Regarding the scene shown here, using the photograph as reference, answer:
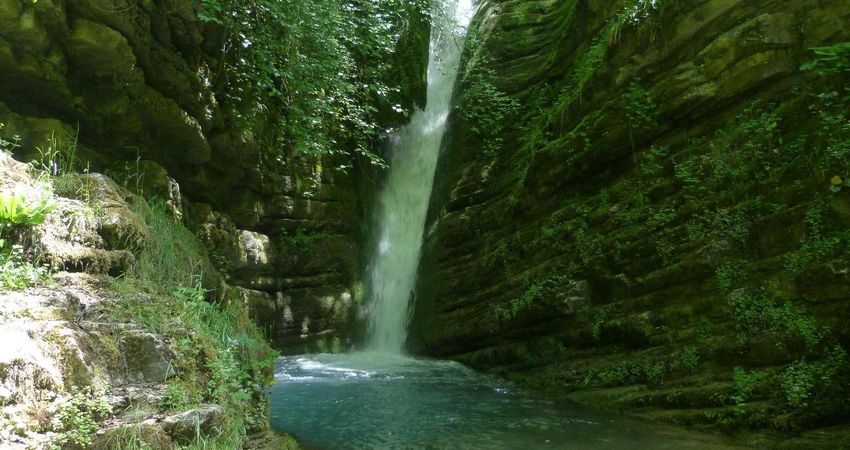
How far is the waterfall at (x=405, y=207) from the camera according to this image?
43.6ft

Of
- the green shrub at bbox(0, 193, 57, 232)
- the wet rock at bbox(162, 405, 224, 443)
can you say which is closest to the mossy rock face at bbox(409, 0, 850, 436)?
the wet rock at bbox(162, 405, 224, 443)

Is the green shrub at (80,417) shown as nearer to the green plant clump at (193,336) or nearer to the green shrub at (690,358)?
the green plant clump at (193,336)

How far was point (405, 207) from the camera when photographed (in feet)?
48.8

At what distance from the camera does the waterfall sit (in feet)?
43.6

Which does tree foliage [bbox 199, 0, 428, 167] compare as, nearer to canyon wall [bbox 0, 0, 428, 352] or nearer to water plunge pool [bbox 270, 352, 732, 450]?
canyon wall [bbox 0, 0, 428, 352]

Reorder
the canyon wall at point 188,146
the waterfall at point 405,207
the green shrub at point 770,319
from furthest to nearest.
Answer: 1. the waterfall at point 405,207
2. the canyon wall at point 188,146
3. the green shrub at point 770,319

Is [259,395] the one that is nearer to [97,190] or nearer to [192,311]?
[192,311]

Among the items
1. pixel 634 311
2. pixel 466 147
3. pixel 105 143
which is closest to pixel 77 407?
pixel 105 143

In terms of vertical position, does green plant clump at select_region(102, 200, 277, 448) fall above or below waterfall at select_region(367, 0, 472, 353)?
below

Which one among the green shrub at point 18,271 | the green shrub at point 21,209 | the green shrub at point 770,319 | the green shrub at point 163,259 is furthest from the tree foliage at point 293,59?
the green shrub at point 770,319

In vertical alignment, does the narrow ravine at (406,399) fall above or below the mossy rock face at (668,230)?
below

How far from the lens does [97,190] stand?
5.09 metres

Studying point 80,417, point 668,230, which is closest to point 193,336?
point 80,417

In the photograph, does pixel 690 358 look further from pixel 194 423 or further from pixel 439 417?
pixel 194 423
